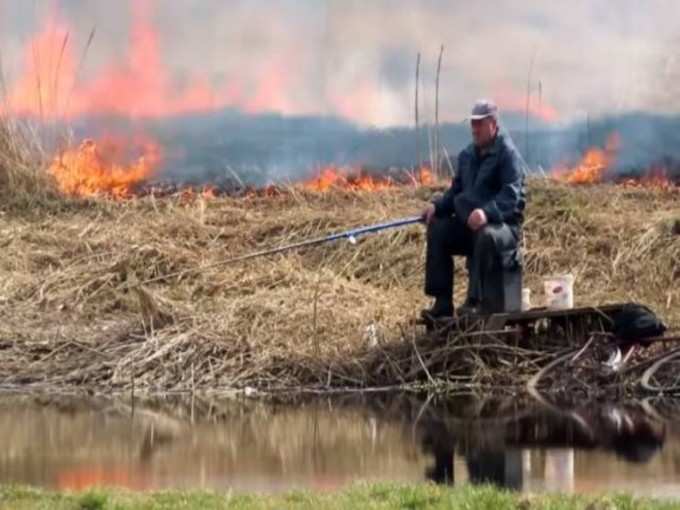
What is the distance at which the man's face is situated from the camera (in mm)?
10817

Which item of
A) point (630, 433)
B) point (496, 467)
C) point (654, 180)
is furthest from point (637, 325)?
point (654, 180)

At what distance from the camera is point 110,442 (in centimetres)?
870

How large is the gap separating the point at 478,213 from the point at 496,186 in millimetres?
361

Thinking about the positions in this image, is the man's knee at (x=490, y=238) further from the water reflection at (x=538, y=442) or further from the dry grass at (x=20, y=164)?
the dry grass at (x=20, y=164)

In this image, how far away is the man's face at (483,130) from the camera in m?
10.8

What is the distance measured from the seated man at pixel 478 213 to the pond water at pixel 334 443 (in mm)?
1008

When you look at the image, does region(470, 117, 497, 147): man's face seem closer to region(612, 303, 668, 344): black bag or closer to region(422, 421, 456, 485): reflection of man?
region(612, 303, 668, 344): black bag

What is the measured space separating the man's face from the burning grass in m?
1.46

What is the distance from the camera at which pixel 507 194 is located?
35.5ft

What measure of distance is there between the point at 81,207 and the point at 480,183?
7.71 metres

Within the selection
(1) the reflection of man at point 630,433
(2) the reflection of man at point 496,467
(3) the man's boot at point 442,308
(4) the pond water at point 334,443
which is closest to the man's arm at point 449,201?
(3) the man's boot at point 442,308

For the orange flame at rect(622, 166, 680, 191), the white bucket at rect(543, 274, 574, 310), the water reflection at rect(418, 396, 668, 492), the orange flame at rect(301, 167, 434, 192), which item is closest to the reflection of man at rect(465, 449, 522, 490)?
the water reflection at rect(418, 396, 668, 492)

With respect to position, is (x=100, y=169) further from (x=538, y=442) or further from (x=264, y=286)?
(x=538, y=442)

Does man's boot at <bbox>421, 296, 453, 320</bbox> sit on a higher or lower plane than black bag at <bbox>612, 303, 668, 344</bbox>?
higher
